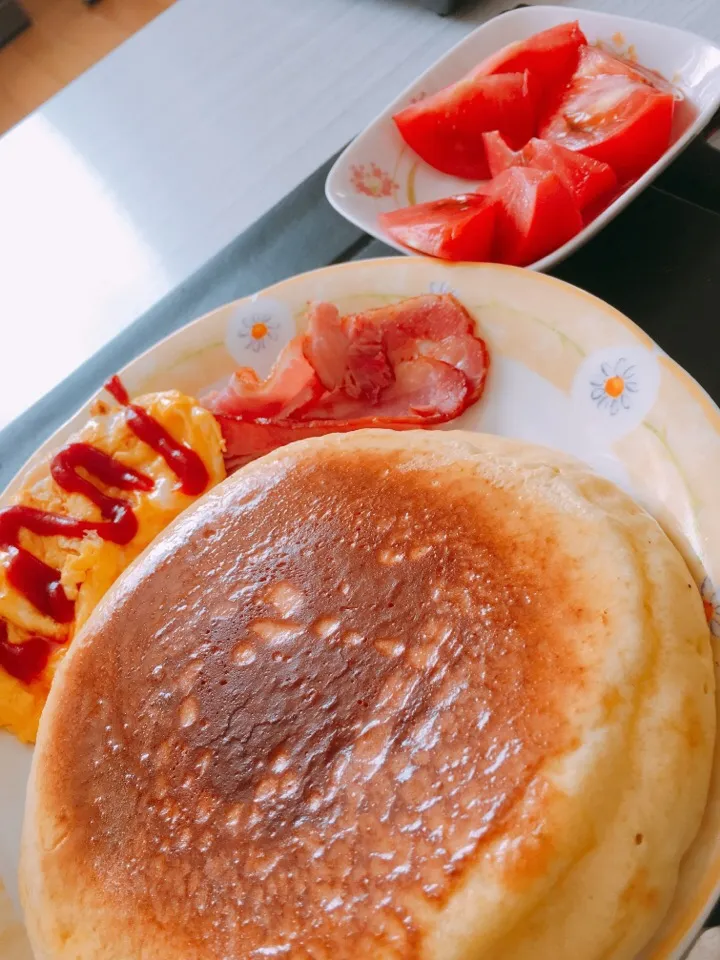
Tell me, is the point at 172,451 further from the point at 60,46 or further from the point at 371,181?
the point at 60,46

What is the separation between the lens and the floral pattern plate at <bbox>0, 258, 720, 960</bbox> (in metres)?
1.25

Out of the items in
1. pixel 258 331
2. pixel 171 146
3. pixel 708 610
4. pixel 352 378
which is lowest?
pixel 708 610

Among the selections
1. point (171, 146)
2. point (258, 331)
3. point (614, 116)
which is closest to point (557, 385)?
point (614, 116)

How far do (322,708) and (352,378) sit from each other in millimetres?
854

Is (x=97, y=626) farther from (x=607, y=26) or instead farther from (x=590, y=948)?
(x=607, y=26)

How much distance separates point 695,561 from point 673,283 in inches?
28.0

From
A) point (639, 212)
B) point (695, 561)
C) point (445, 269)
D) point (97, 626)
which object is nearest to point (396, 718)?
point (695, 561)

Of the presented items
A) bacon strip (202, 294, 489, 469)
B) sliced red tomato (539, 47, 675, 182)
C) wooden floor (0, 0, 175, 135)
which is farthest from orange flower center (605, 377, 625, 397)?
wooden floor (0, 0, 175, 135)

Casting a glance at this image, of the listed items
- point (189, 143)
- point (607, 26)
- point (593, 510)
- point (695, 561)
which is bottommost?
point (695, 561)

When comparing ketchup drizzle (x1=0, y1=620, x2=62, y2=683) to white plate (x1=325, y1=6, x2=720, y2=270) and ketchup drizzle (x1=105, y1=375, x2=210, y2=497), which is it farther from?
white plate (x1=325, y1=6, x2=720, y2=270)

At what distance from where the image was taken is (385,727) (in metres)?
1.16

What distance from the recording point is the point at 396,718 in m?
1.16

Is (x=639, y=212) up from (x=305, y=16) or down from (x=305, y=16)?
down

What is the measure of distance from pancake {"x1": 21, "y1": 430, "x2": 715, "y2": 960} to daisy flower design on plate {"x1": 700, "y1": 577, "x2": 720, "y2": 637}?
0.8 inches
